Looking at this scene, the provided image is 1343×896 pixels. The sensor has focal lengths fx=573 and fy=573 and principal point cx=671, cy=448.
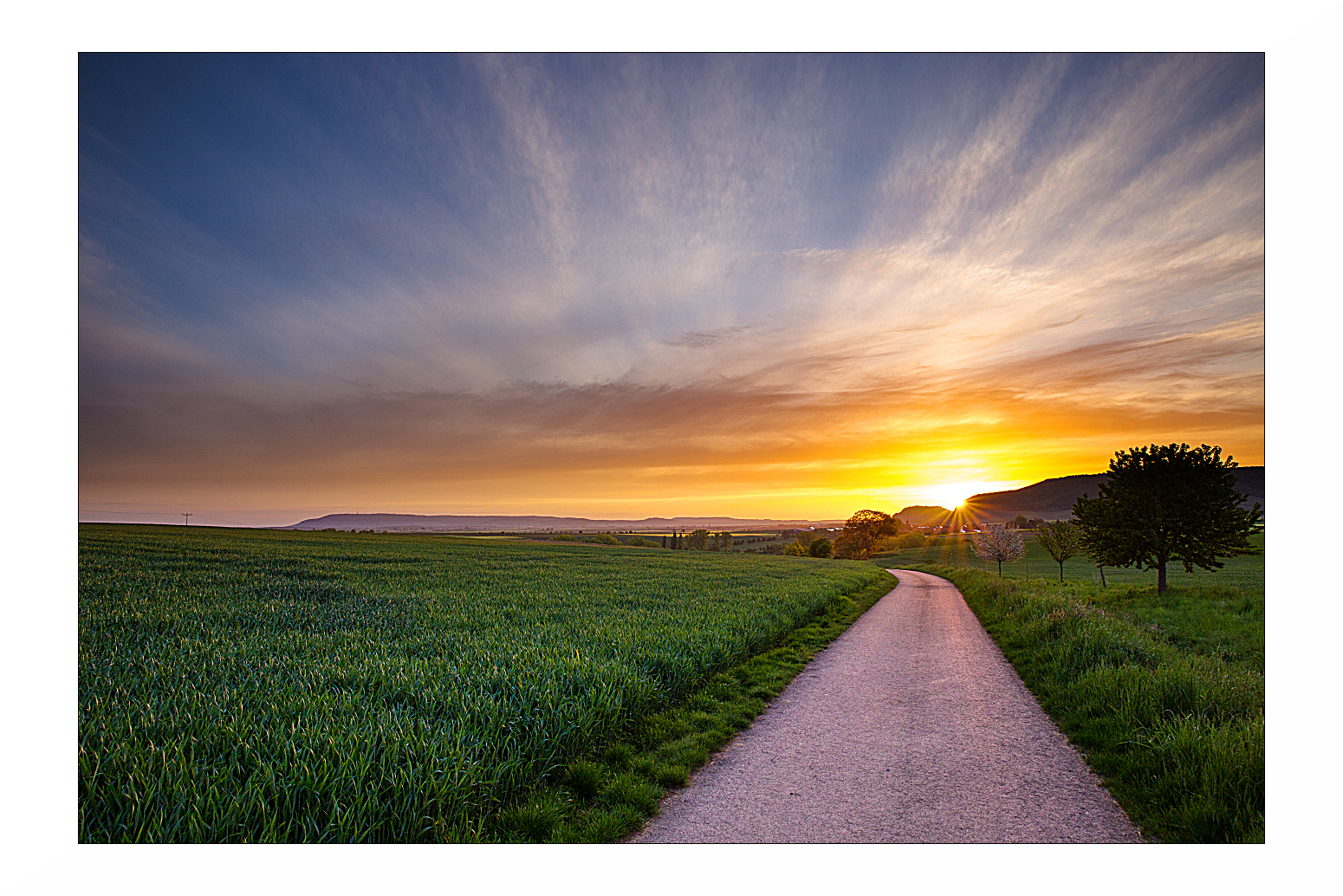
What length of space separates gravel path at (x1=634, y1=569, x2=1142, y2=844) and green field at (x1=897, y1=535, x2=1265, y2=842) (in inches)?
11.3

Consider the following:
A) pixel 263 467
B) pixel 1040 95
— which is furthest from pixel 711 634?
pixel 1040 95

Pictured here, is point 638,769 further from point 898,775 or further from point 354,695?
point 354,695

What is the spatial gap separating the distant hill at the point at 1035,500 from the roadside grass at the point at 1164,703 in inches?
88.1

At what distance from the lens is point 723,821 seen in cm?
449

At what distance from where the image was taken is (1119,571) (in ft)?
66.9

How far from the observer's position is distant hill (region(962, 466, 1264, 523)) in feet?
29.3

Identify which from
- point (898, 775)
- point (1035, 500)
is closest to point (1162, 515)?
point (1035, 500)

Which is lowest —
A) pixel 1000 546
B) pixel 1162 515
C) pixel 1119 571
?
pixel 1000 546

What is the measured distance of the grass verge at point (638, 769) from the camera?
4.35 meters

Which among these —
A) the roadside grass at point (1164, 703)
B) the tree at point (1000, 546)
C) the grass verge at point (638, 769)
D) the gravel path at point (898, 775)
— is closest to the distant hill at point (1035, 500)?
the roadside grass at point (1164, 703)

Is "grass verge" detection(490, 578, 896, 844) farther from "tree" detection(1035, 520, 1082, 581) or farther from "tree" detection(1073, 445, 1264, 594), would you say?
"tree" detection(1035, 520, 1082, 581)

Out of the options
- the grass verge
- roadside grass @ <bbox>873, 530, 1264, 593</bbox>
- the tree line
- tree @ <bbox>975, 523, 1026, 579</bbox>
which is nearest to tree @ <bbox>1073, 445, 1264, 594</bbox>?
the tree line

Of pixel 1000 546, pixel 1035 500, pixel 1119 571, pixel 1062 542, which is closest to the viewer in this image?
pixel 1035 500

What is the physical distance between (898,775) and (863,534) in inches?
3271
